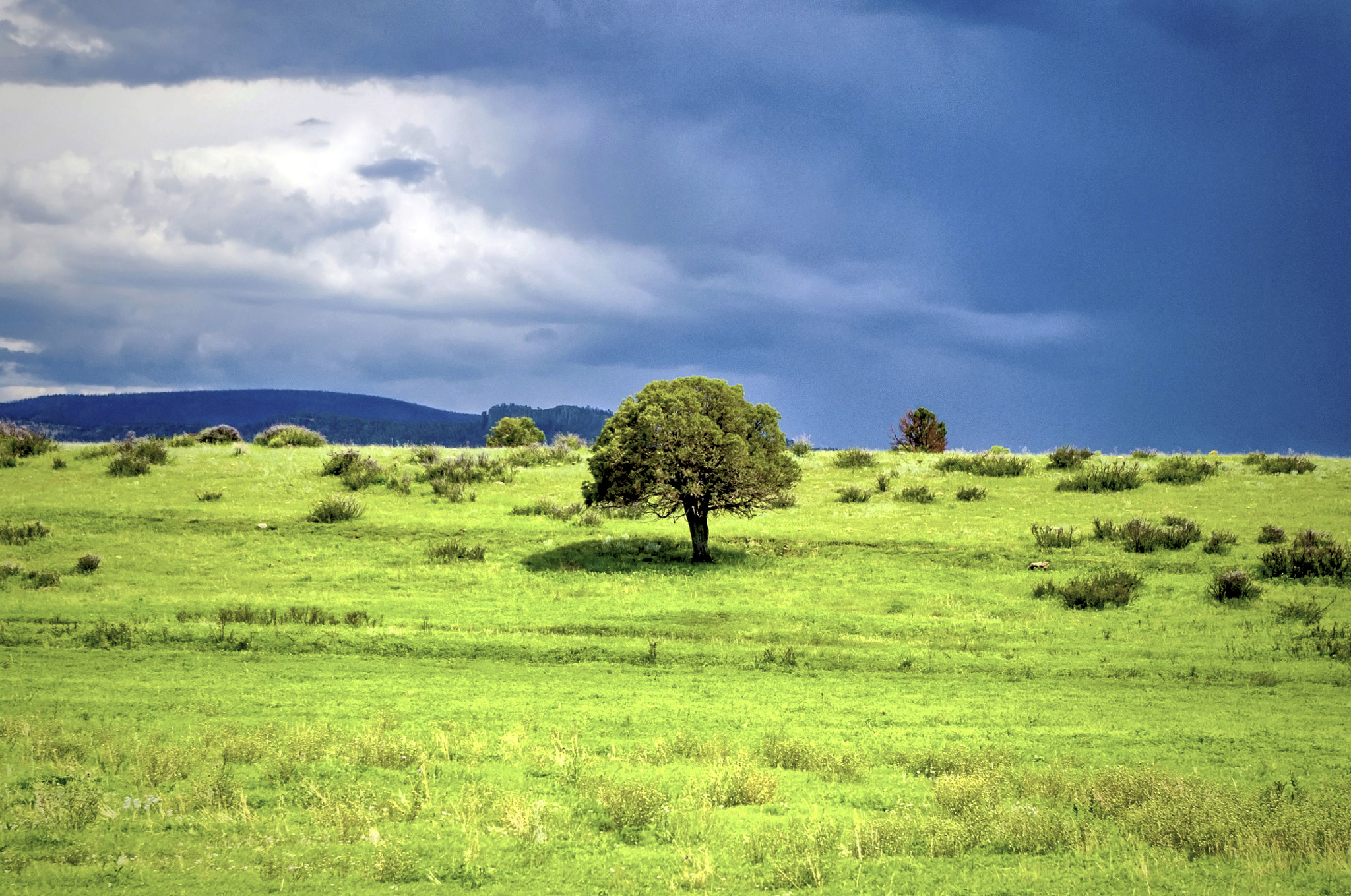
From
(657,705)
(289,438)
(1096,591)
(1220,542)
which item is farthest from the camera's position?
(289,438)

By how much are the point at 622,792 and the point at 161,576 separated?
22963 millimetres

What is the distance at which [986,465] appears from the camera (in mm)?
46344

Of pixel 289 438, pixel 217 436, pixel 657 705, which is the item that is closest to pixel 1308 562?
pixel 657 705

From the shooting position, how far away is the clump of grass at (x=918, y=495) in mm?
40406

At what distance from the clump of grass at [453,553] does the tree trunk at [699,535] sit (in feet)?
23.6

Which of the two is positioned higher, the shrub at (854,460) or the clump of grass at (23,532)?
the shrub at (854,460)

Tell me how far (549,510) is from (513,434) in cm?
4126

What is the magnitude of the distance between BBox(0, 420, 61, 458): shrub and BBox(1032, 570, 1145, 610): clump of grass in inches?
1824

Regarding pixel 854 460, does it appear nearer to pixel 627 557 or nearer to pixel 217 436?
pixel 627 557

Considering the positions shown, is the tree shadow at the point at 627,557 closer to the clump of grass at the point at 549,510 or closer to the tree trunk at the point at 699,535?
the tree trunk at the point at 699,535

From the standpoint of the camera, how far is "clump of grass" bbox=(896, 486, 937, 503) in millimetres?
40406

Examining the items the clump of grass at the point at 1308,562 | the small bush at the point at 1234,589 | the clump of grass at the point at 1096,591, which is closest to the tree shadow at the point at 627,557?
the clump of grass at the point at 1096,591

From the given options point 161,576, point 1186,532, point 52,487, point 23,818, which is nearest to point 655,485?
point 161,576

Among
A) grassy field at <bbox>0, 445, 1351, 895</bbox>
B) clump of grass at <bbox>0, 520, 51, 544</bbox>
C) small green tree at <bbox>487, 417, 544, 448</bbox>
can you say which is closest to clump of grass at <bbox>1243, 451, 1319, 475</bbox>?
grassy field at <bbox>0, 445, 1351, 895</bbox>
